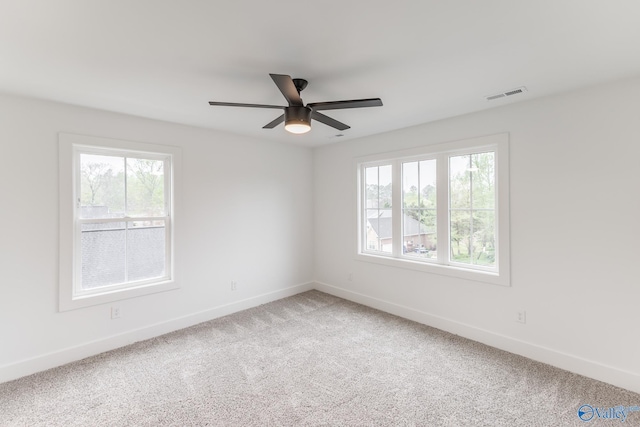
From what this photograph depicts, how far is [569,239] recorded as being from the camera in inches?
100

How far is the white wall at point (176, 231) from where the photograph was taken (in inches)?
99.6

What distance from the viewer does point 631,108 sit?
7.42 feet

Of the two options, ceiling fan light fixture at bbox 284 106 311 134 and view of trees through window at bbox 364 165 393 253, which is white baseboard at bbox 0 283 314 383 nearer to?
view of trees through window at bbox 364 165 393 253

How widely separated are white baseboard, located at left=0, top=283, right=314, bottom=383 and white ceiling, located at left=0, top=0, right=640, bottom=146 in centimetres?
235

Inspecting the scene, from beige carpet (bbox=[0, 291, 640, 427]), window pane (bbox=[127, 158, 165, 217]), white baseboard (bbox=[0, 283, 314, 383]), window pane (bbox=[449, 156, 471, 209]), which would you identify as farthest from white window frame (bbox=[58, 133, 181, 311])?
window pane (bbox=[449, 156, 471, 209])

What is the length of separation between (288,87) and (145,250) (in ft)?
8.63

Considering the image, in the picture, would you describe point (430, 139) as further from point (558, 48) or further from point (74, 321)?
point (74, 321)

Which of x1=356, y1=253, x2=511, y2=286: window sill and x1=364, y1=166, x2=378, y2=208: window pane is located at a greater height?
x1=364, y1=166, x2=378, y2=208: window pane

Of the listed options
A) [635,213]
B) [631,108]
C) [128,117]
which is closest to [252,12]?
[128,117]

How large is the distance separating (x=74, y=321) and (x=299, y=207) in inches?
122

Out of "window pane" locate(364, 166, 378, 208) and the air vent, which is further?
"window pane" locate(364, 166, 378, 208)

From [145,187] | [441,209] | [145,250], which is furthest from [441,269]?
[145,187]

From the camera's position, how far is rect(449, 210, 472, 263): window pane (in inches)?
130

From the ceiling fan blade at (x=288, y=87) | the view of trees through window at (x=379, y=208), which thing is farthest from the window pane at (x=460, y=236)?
the ceiling fan blade at (x=288, y=87)
